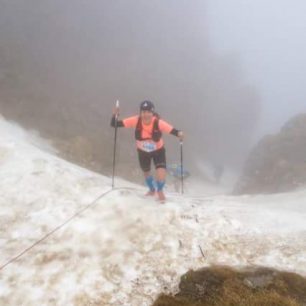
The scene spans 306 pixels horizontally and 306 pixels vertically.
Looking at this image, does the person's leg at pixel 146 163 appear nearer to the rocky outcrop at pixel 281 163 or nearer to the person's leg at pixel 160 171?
the person's leg at pixel 160 171

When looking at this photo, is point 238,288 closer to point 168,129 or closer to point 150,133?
point 168,129

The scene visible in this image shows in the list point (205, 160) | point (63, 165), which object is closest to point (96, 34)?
point (205, 160)

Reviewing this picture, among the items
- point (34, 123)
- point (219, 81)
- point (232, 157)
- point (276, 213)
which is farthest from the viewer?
point (219, 81)

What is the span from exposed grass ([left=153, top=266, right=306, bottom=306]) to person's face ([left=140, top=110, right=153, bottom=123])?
478 cm

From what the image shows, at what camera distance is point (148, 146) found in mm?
11188

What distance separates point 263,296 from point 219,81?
307 feet

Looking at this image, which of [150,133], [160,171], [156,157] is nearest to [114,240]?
[160,171]

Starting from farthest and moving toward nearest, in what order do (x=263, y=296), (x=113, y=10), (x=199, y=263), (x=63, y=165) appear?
(x=113, y=10) < (x=63, y=165) < (x=199, y=263) < (x=263, y=296)

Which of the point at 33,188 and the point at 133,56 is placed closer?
the point at 33,188

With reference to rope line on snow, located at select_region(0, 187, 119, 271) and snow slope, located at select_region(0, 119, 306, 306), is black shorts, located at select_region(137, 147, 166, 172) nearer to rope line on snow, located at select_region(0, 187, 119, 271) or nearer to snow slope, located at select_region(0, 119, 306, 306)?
snow slope, located at select_region(0, 119, 306, 306)

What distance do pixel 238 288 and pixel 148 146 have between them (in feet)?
17.9

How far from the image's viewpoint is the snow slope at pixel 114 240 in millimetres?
7004

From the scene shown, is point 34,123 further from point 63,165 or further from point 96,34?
point 96,34

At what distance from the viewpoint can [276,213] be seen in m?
10.6
